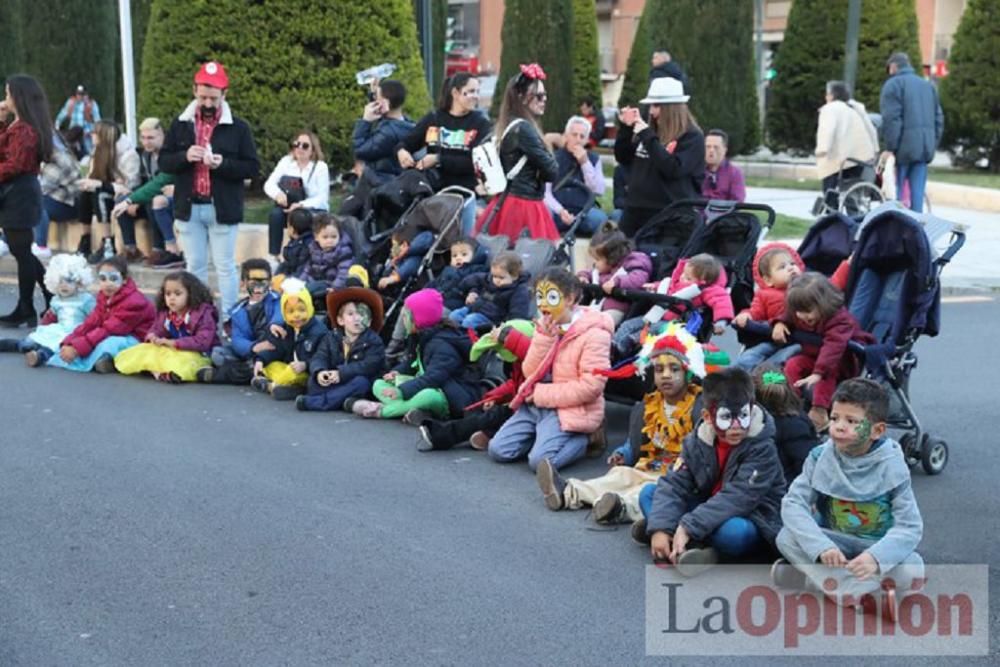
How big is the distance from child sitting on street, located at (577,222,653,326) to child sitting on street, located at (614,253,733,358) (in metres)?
0.40

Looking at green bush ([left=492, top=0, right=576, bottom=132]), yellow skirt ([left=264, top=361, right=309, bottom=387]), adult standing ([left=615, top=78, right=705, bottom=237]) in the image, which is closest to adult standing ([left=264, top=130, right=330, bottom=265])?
yellow skirt ([left=264, top=361, right=309, bottom=387])

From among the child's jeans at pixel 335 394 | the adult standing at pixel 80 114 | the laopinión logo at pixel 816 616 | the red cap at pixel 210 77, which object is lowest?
the laopinión logo at pixel 816 616

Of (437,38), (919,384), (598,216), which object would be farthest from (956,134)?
(919,384)

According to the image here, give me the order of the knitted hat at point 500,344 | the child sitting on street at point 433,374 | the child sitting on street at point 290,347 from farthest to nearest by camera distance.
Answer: the child sitting on street at point 290,347 → the child sitting on street at point 433,374 → the knitted hat at point 500,344

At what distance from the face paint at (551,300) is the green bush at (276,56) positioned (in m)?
8.81

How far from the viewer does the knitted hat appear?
8.09 meters

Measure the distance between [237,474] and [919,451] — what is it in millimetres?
3601

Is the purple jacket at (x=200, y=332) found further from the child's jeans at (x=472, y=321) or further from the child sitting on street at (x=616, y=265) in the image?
the child sitting on street at (x=616, y=265)

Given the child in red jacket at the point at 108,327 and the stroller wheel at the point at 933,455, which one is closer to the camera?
the stroller wheel at the point at 933,455

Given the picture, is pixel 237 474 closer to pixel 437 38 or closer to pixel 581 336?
pixel 581 336

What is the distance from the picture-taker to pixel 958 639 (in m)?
5.16

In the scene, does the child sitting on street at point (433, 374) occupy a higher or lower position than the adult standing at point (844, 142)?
lower

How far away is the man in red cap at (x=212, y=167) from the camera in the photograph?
10.9 m

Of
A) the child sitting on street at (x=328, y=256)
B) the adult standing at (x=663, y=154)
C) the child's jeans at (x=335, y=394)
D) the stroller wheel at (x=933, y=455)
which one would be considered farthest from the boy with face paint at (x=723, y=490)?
the child sitting on street at (x=328, y=256)
